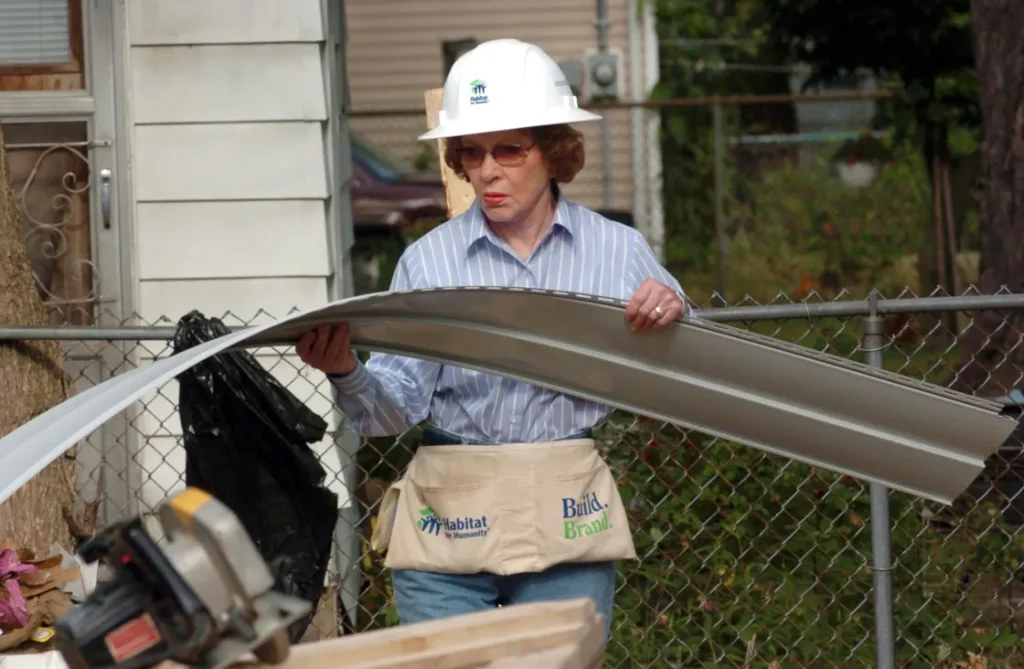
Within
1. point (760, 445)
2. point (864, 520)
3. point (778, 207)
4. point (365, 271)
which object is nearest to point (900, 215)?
point (778, 207)

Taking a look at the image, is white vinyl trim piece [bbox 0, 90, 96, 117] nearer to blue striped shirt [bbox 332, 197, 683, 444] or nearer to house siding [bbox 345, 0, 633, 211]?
blue striped shirt [bbox 332, 197, 683, 444]

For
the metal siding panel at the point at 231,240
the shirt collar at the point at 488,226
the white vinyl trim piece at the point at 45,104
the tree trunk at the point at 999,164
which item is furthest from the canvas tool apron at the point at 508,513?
the tree trunk at the point at 999,164

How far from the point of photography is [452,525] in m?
2.79

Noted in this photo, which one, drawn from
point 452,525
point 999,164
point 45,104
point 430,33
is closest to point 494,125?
point 452,525

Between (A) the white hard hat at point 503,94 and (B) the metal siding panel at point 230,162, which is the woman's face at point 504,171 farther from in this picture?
(B) the metal siding panel at point 230,162

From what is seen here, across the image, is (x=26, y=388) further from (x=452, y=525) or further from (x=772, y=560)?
(x=772, y=560)

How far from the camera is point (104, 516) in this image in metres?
4.95

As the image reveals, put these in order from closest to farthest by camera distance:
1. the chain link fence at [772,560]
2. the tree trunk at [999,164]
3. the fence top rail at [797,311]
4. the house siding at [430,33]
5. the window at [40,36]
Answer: the fence top rail at [797,311], the chain link fence at [772,560], the window at [40,36], the tree trunk at [999,164], the house siding at [430,33]

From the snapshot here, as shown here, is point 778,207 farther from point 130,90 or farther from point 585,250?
point 585,250

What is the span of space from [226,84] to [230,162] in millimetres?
261

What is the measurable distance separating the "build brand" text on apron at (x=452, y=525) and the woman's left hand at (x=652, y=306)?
1.56ft

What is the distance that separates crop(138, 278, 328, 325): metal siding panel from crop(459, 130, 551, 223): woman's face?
221 cm

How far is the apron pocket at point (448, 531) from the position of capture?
2.75 metres

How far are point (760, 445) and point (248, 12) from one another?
262 centimetres
